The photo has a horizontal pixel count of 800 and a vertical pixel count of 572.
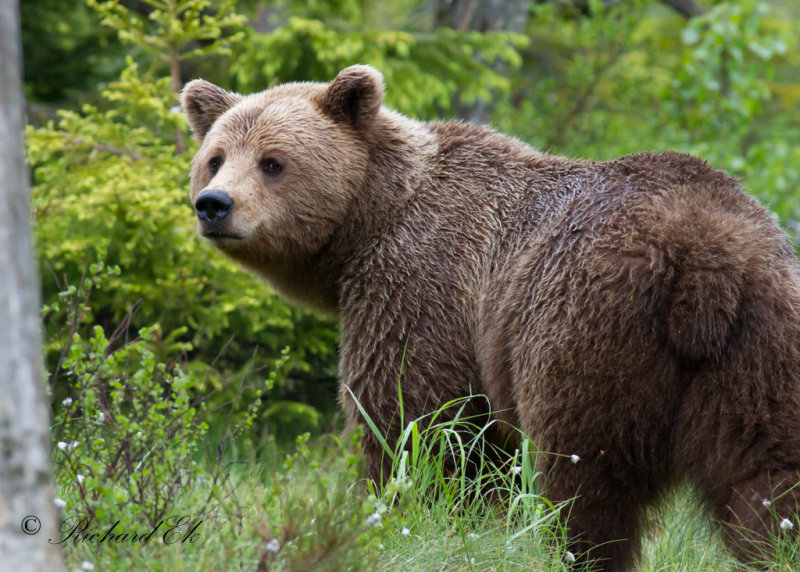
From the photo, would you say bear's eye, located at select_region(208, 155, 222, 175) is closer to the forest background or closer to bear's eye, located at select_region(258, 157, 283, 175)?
bear's eye, located at select_region(258, 157, 283, 175)

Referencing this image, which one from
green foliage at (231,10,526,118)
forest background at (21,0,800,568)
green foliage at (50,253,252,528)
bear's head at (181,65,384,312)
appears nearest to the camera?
green foliage at (50,253,252,528)

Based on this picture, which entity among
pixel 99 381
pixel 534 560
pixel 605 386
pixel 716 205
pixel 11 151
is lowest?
pixel 534 560

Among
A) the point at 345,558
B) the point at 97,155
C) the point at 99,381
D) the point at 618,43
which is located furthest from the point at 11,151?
the point at 618,43

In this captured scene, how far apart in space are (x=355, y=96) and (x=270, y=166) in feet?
2.14

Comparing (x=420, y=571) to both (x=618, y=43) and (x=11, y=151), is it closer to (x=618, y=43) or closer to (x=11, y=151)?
(x=11, y=151)

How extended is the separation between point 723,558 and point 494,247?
A: 1868 mm

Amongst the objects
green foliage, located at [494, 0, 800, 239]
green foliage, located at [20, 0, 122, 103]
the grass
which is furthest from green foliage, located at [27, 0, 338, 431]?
green foliage, located at [494, 0, 800, 239]

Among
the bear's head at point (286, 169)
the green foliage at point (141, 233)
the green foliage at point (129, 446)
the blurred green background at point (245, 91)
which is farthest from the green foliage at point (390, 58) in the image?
the green foliage at point (129, 446)

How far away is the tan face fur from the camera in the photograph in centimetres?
461

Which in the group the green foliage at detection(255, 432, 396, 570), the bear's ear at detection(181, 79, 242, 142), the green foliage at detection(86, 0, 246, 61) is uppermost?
the green foliage at detection(86, 0, 246, 61)

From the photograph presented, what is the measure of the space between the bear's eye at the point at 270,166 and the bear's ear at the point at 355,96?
18.7 inches

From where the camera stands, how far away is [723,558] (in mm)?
3662

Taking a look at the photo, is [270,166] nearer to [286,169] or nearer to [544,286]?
[286,169]

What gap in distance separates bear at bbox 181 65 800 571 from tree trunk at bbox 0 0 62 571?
2.24 metres
